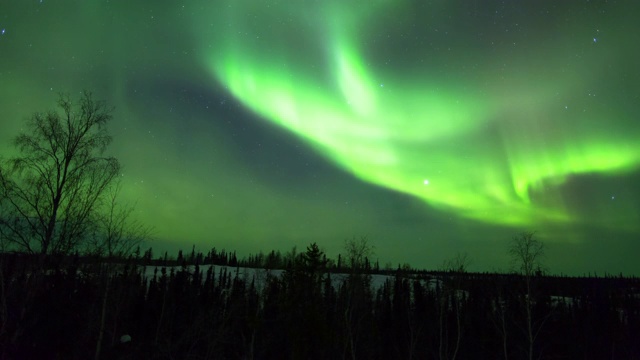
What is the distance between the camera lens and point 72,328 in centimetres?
4797

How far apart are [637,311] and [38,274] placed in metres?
154

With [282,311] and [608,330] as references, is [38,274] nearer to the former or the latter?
[282,311]

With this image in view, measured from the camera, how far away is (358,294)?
71.9 m

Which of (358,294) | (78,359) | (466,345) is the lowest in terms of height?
(466,345)

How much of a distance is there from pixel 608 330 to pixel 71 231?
112 m

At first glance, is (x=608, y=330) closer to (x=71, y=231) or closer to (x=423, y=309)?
(x=423, y=309)

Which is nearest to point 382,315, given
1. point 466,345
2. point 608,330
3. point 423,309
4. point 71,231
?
point 423,309

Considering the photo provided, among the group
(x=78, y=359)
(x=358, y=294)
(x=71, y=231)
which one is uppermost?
(x=71, y=231)

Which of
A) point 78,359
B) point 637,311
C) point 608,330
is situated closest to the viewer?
point 78,359

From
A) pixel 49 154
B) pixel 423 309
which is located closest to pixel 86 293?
pixel 49 154

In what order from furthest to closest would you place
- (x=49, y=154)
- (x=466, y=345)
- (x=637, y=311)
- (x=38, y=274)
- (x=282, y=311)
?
(x=637, y=311)
(x=466, y=345)
(x=282, y=311)
(x=49, y=154)
(x=38, y=274)

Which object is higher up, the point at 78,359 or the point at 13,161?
the point at 13,161

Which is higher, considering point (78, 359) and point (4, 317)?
point (4, 317)

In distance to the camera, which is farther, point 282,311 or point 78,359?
point 282,311
